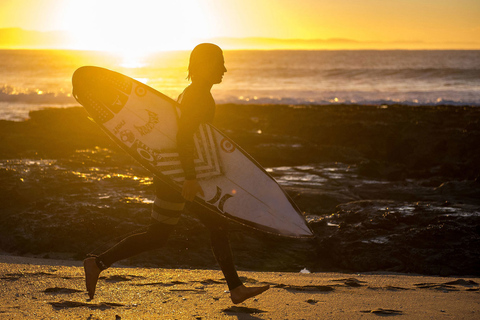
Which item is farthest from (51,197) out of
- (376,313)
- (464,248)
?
(464,248)

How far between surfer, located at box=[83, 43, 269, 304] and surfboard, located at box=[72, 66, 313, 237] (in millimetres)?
182

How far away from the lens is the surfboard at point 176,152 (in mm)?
3387

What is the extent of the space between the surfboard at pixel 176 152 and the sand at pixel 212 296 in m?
0.52

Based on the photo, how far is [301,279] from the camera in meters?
3.80

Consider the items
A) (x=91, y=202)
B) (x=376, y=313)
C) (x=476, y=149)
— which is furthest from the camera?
(x=476, y=149)

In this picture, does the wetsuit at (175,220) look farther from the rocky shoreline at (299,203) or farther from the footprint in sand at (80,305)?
the rocky shoreline at (299,203)

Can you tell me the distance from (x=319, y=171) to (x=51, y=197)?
4.83 metres

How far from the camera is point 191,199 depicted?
296 cm

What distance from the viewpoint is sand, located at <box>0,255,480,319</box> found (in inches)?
113

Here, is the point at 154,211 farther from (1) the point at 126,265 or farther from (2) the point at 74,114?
(2) the point at 74,114

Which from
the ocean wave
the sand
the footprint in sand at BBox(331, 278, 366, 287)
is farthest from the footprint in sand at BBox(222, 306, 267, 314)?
the ocean wave

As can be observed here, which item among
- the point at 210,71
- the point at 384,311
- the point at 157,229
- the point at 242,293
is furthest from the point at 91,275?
the point at 384,311

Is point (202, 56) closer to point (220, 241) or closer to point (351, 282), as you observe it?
point (220, 241)

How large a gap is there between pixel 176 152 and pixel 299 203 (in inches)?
126
